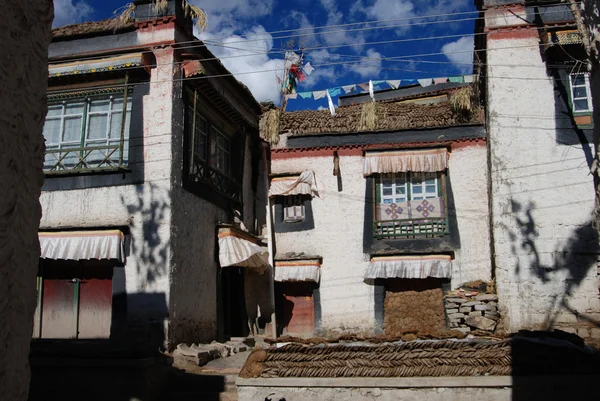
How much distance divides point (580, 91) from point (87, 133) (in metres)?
11.7

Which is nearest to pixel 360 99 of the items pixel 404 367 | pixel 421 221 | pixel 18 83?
pixel 421 221

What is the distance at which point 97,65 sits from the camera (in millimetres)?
12914

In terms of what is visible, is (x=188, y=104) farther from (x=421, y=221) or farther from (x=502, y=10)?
(x=502, y=10)

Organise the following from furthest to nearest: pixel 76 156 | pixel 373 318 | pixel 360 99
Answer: pixel 360 99 < pixel 373 318 < pixel 76 156

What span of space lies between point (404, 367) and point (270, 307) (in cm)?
1025

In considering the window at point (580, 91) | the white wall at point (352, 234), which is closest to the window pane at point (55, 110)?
the white wall at point (352, 234)

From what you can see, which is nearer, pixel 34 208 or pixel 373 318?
pixel 34 208

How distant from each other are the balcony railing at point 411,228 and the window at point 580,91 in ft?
14.6

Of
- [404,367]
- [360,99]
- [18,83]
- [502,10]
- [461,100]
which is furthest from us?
[360,99]

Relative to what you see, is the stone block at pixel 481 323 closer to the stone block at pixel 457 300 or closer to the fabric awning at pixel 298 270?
the stone block at pixel 457 300

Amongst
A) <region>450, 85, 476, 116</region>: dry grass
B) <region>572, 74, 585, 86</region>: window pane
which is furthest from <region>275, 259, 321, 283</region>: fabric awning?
<region>572, 74, 585, 86</region>: window pane

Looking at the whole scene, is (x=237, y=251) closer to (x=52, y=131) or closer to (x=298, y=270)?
(x=298, y=270)

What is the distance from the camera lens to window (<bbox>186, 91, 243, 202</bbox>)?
1339 centimetres

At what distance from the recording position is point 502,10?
14.6 meters
